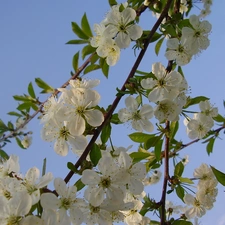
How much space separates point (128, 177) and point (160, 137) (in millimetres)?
672

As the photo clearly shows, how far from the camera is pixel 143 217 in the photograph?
2.37 metres

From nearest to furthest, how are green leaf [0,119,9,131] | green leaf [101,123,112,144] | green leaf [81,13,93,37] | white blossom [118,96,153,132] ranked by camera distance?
green leaf [101,123,112,144] < white blossom [118,96,153,132] < green leaf [81,13,93,37] < green leaf [0,119,9,131]

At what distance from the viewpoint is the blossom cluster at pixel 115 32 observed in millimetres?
2152

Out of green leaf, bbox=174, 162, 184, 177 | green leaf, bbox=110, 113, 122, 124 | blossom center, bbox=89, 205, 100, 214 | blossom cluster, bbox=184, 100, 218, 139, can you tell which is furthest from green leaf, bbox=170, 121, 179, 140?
blossom center, bbox=89, 205, 100, 214

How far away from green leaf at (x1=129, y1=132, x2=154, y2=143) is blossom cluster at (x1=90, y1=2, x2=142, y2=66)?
1.48 feet

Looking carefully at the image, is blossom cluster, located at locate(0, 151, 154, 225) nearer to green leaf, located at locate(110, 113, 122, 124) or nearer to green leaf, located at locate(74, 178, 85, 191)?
green leaf, located at locate(74, 178, 85, 191)

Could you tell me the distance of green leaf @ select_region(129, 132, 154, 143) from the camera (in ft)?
7.83

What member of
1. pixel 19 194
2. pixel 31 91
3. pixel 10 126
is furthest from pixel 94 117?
pixel 10 126

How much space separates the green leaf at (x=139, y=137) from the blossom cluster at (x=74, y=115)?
711 mm

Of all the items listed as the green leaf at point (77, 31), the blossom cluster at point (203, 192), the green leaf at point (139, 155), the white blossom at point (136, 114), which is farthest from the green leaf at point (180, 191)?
the green leaf at point (77, 31)

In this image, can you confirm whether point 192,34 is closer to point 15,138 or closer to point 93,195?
point 93,195

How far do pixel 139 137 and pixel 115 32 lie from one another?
645 millimetres

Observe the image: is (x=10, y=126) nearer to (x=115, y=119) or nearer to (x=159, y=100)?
(x=115, y=119)

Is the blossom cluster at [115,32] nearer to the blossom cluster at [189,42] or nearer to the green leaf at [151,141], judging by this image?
the blossom cluster at [189,42]
